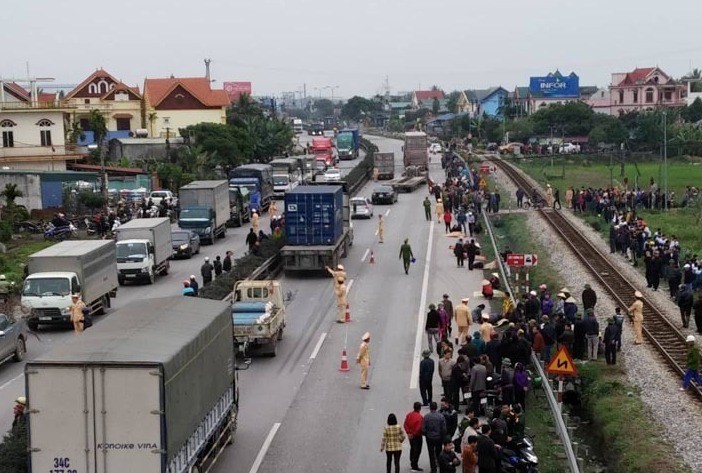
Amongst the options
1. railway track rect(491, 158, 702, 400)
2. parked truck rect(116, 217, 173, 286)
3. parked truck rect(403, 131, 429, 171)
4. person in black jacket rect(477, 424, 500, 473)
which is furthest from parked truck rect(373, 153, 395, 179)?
person in black jacket rect(477, 424, 500, 473)

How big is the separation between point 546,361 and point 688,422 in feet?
13.4

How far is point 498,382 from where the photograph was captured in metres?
21.0

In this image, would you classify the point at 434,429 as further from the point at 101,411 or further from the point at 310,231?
the point at 310,231

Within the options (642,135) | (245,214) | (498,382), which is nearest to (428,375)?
(498,382)

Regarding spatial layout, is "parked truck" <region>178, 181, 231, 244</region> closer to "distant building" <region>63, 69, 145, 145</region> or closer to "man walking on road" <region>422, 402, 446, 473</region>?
"man walking on road" <region>422, 402, 446, 473</region>

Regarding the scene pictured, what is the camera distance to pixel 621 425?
2014 centimetres

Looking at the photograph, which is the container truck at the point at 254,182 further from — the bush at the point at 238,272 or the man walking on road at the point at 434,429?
the man walking on road at the point at 434,429

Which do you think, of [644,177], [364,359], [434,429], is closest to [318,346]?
[364,359]

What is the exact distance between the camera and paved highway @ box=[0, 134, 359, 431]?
77.4 ft

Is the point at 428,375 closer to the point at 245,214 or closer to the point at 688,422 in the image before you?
the point at 688,422

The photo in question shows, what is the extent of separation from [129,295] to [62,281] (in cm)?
601

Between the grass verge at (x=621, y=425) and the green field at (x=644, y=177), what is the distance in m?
20.2

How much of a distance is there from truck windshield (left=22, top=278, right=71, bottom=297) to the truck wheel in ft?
11.2

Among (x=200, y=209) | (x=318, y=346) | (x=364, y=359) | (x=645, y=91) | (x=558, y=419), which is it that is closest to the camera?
(x=558, y=419)
